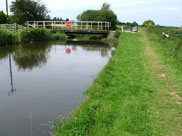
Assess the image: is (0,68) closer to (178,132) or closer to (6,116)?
(6,116)

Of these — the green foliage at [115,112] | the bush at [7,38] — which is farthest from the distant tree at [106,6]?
the green foliage at [115,112]

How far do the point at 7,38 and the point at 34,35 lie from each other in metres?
4.39

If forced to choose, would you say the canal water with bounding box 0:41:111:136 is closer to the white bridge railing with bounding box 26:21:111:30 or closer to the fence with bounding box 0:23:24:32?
the fence with bounding box 0:23:24:32

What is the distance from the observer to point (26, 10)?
30859 mm

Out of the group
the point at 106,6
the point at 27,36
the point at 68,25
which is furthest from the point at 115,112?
the point at 106,6

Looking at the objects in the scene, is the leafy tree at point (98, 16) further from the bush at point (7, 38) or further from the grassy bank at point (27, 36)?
the bush at point (7, 38)

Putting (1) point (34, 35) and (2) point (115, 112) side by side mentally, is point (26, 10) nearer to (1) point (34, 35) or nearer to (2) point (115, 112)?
(1) point (34, 35)

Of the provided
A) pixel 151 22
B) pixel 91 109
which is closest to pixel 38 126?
pixel 91 109

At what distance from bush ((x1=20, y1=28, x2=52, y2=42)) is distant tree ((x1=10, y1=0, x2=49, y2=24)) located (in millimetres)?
10499

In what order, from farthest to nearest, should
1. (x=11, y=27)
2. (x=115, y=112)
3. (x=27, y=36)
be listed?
(x=11, y=27), (x=27, y=36), (x=115, y=112)

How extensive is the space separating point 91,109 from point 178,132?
1.56 meters

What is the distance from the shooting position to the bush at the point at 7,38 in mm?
13866

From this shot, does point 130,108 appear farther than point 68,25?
No

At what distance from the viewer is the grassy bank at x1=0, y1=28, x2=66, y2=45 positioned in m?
14.3
